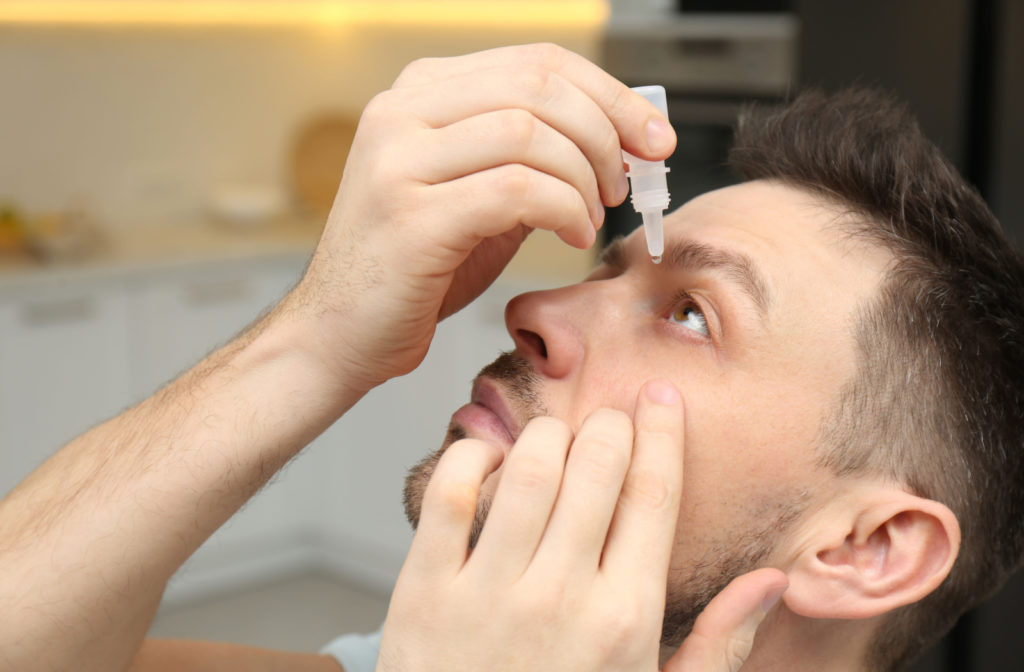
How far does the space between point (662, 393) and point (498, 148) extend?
30 cm

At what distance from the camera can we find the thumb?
1.06m

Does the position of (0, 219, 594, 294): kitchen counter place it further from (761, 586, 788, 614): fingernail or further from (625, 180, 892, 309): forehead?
(761, 586, 788, 614): fingernail

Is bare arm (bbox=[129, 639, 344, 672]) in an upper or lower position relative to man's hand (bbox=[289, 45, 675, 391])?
lower

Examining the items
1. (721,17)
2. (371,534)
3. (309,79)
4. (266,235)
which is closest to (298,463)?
(371,534)

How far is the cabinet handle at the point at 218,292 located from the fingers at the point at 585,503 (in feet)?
9.08

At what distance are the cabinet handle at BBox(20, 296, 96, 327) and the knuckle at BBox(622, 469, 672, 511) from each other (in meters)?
2.67

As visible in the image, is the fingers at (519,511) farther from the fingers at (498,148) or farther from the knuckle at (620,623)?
the fingers at (498,148)

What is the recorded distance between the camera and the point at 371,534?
12.5 feet

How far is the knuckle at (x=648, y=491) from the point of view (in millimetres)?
1026

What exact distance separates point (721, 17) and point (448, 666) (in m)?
2.44

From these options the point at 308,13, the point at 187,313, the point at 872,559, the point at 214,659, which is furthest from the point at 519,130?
the point at 308,13

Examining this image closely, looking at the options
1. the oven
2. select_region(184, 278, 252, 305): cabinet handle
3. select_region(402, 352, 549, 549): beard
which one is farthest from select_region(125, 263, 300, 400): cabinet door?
select_region(402, 352, 549, 549): beard

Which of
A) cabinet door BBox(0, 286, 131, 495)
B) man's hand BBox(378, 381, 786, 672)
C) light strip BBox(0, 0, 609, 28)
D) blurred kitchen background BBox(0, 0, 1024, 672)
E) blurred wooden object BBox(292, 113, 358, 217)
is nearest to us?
man's hand BBox(378, 381, 786, 672)

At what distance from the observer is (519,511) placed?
0.97 m
